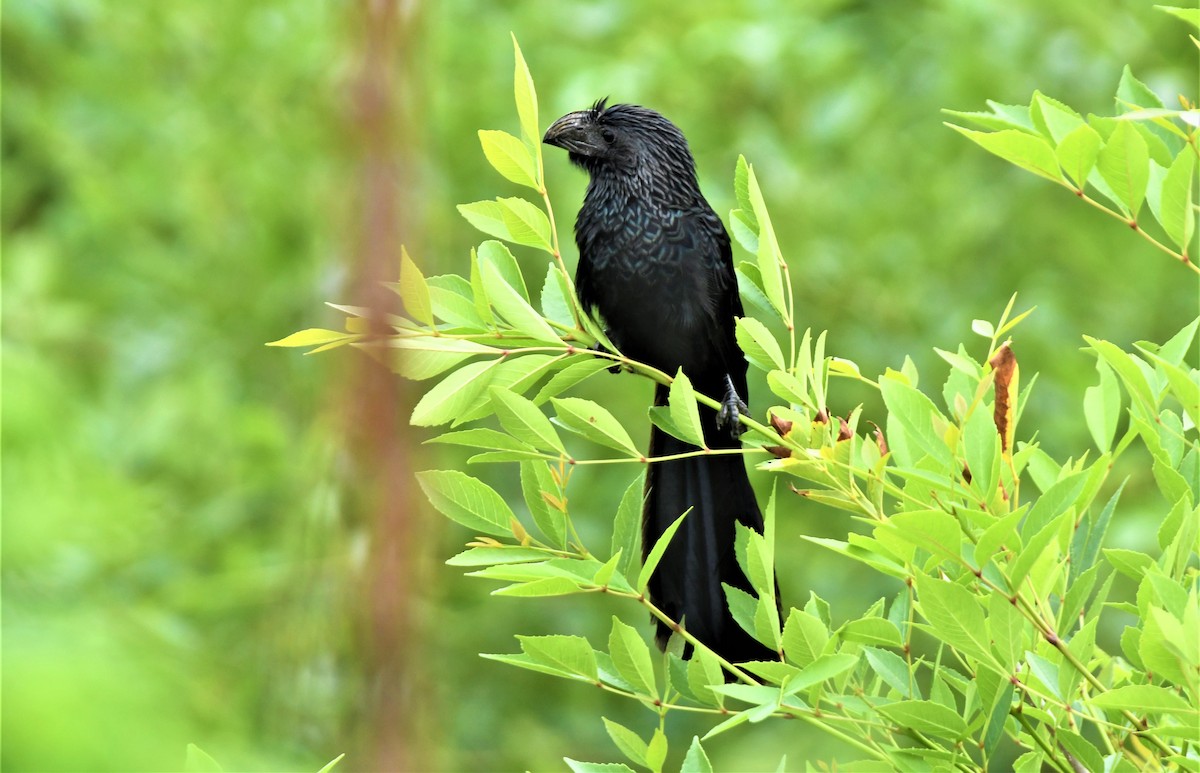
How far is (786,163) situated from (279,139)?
174 centimetres

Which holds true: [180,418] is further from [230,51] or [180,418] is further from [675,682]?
[675,682]

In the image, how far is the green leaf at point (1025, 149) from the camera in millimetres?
1489

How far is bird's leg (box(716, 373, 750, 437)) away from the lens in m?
2.59

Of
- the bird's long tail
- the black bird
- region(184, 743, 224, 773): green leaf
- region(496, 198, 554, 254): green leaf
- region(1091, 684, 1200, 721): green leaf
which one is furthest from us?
the black bird

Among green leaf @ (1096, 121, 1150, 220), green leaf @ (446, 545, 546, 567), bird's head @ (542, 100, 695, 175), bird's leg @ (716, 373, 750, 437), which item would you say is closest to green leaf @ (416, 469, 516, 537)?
green leaf @ (446, 545, 546, 567)

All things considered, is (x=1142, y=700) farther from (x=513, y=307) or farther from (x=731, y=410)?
(x=731, y=410)

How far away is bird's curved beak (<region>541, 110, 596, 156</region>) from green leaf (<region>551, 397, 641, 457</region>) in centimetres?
169

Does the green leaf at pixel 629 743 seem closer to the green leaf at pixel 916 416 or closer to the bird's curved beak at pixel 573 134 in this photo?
the green leaf at pixel 916 416

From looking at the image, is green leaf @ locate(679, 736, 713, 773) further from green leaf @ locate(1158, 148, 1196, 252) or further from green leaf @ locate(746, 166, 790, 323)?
green leaf @ locate(1158, 148, 1196, 252)

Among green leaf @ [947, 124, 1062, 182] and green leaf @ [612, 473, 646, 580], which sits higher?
green leaf @ [947, 124, 1062, 182]

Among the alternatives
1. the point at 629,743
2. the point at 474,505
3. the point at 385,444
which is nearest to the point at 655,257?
the point at 474,505

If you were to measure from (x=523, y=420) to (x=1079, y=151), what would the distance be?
671 millimetres

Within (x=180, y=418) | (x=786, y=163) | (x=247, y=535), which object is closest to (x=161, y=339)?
(x=180, y=418)

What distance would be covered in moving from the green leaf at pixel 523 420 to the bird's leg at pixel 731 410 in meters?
0.92
